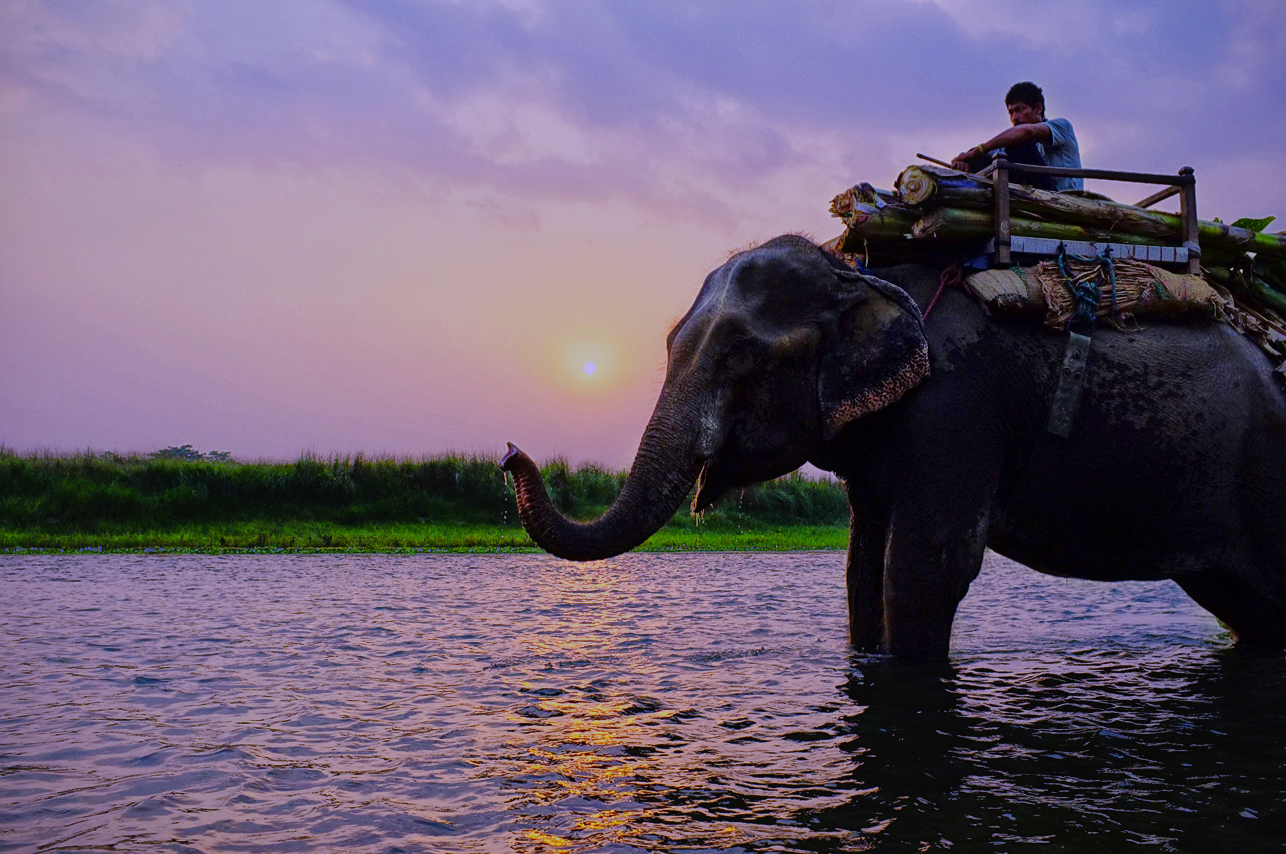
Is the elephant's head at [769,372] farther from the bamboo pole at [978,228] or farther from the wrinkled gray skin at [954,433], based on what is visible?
the bamboo pole at [978,228]

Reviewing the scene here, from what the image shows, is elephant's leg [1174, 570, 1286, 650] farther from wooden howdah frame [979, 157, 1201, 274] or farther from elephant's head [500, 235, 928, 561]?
elephant's head [500, 235, 928, 561]

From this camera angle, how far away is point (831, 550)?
17969mm

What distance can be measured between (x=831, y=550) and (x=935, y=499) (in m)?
13.0

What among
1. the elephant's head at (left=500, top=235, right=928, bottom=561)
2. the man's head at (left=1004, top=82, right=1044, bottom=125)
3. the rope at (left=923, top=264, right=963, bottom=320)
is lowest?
the elephant's head at (left=500, top=235, right=928, bottom=561)

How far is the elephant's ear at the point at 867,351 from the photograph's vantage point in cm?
530

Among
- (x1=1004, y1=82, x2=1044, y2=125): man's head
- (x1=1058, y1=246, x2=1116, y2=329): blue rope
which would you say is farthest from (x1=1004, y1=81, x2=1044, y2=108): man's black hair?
(x1=1058, y1=246, x2=1116, y2=329): blue rope

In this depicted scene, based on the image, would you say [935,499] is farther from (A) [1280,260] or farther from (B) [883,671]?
(A) [1280,260]

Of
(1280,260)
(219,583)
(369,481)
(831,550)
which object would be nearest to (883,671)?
(1280,260)

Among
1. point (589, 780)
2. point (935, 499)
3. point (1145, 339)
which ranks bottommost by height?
point (589, 780)

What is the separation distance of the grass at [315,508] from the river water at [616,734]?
8.21 metres

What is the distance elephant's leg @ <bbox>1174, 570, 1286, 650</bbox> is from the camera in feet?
19.7

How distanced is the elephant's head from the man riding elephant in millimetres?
1474

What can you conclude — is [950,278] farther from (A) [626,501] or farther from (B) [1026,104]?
(A) [626,501]

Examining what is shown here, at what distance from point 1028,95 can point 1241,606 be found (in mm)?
3440
